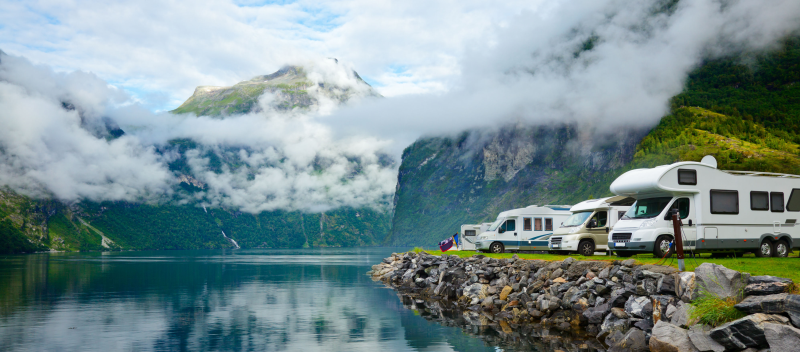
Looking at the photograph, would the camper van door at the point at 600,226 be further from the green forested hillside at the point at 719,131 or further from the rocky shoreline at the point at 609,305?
the green forested hillside at the point at 719,131

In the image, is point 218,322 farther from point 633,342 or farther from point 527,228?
point 527,228

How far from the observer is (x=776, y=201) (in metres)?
24.2

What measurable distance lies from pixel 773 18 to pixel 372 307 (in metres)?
217

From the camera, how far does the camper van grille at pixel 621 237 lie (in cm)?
2369

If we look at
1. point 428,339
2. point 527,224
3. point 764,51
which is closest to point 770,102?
point 764,51

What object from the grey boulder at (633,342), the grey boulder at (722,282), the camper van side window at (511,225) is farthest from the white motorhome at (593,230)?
the grey boulder at (722,282)

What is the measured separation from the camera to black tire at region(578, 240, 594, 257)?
103 ft

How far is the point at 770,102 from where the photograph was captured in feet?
522

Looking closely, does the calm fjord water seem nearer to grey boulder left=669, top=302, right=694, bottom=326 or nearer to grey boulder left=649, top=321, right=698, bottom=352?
grey boulder left=649, top=321, right=698, bottom=352

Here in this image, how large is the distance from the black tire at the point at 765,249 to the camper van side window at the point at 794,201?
1763 millimetres

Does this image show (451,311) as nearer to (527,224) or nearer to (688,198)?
(688,198)

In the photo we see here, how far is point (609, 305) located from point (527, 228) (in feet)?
73.0

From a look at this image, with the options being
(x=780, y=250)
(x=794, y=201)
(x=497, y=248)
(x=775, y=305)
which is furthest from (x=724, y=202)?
(x=497, y=248)

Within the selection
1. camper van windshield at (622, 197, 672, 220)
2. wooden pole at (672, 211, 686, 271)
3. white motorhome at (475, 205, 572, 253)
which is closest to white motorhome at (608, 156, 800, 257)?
camper van windshield at (622, 197, 672, 220)
